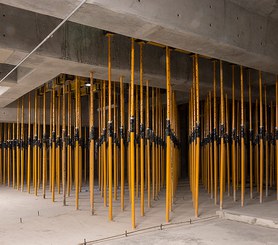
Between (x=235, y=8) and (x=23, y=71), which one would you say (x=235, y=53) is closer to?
(x=235, y=8)

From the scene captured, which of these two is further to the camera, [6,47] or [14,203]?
[14,203]

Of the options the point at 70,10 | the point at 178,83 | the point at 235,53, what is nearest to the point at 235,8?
the point at 235,53

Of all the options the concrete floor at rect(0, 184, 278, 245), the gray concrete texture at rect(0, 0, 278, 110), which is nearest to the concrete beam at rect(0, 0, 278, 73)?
the gray concrete texture at rect(0, 0, 278, 110)

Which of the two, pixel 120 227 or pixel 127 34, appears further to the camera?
pixel 120 227

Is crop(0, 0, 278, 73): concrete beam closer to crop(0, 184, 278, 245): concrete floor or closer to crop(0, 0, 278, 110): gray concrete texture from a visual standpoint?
crop(0, 0, 278, 110): gray concrete texture

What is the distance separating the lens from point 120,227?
4.36 meters

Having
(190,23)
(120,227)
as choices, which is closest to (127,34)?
(190,23)

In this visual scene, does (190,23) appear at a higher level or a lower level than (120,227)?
higher

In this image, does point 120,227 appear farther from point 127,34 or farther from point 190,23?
point 190,23

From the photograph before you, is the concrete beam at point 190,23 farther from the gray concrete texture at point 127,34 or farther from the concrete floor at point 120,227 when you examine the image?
the concrete floor at point 120,227

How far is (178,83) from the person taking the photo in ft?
20.5

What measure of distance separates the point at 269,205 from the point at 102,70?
3.37 meters

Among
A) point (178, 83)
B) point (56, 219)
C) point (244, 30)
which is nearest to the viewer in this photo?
point (244, 30)

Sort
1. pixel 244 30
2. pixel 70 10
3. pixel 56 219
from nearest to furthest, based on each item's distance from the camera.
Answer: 1. pixel 70 10
2. pixel 244 30
3. pixel 56 219
